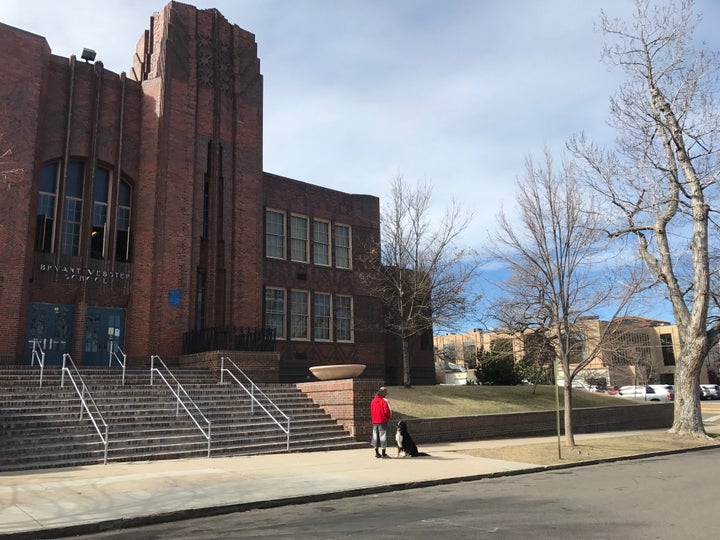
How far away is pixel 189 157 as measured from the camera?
26.2 metres

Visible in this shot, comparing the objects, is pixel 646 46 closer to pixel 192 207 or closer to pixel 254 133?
pixel 254 133

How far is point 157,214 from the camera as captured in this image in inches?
980

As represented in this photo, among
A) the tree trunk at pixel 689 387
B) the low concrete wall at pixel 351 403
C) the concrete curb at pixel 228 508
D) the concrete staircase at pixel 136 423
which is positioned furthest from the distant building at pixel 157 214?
the tree trunk at pixel 689 387

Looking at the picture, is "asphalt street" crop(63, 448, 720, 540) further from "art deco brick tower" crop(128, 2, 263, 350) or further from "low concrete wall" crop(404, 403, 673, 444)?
"art deco brick tower" crop(128, 2, 263, 350)

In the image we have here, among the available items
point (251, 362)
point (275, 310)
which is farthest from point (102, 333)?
point (275, 310)

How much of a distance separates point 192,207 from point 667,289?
18.8m

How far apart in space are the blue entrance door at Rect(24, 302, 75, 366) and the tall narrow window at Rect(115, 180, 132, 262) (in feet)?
9.46

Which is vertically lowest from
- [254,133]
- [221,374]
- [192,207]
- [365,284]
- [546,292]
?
[221,374]

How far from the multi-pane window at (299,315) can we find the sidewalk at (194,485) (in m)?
15.0

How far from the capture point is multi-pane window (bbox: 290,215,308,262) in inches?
1208

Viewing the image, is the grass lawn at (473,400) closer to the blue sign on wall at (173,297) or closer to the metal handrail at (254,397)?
the metal handrail at (254,397)

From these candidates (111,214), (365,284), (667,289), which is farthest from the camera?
(365,284)

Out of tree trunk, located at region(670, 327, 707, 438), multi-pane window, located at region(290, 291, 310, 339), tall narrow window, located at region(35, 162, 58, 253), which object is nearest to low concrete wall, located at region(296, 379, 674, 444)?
tree trunk, located at region(670, 327, 707, 438)

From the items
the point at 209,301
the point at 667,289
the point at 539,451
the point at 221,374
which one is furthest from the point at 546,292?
the point at 209,301
